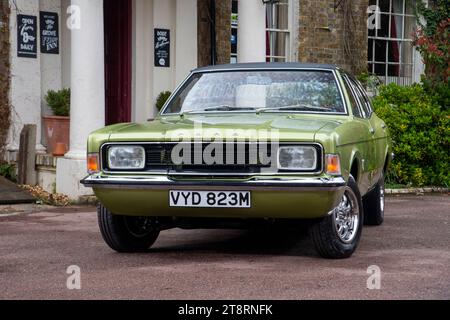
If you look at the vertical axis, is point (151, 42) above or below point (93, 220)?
above

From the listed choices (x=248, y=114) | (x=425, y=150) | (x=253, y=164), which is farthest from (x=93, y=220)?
(x=425, y=150)

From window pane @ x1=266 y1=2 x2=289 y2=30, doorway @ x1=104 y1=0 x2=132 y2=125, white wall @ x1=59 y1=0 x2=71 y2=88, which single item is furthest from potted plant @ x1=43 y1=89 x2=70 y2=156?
window pane @ x1=266 y1=2 x2=289 y2=30

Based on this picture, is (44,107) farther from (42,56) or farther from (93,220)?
(93,220)

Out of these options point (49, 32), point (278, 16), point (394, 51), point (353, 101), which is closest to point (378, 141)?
point (353, 101)

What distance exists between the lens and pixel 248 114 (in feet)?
23.7

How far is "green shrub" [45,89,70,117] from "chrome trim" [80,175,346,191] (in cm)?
601

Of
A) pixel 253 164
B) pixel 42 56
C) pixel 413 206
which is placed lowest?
pixel 413 206

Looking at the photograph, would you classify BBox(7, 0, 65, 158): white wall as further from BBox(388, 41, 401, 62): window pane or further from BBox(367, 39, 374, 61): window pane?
BBox(388, 41, 401, 62): window pane

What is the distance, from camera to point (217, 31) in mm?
14797

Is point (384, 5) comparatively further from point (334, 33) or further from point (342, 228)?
point (342, 228)

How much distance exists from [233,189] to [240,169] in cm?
16

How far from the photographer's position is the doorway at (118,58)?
14016 mm

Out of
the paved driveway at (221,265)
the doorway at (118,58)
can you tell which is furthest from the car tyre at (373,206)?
the doorway at (118,58)

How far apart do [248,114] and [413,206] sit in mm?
4694
